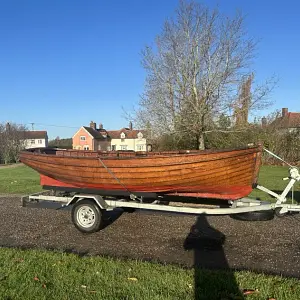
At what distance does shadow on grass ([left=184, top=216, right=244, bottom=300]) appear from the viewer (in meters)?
3.54

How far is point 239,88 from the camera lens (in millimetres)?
23797

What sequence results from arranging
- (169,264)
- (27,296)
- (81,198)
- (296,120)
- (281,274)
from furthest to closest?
(296,120) < (81,198) < (169,264) < (281,274) < (27,296)

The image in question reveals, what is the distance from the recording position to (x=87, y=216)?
642cm

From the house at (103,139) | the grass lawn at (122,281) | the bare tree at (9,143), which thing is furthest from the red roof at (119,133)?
the grass lawn at (122,281)

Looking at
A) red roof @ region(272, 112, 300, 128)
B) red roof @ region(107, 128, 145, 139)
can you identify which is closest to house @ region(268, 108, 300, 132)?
red roof @ region(272, 112, 300, 128)

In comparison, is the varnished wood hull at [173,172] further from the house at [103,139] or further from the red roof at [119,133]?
the red roof at [119,133]

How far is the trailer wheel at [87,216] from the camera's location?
626 centimetres

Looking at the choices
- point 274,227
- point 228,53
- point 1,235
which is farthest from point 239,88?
point 1,235

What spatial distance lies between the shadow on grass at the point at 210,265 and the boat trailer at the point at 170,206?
477 mm

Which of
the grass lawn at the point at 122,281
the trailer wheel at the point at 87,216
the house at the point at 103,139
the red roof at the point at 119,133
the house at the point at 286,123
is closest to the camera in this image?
the grass lawn at the point at 122,281

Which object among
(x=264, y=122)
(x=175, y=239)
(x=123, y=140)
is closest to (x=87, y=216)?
(x=175, y=239)

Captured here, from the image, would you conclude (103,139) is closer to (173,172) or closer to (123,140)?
(123,140)

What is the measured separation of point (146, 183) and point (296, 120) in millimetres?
20199

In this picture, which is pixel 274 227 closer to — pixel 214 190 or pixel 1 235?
pixel 214 190
